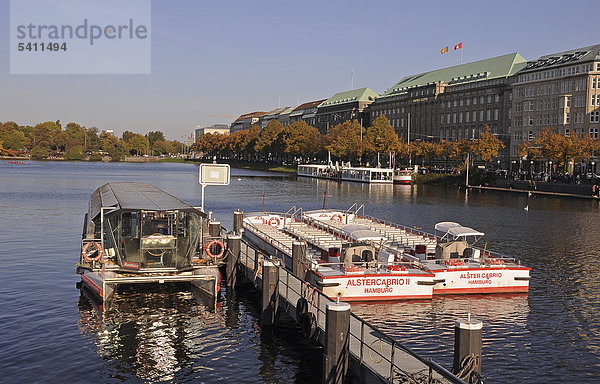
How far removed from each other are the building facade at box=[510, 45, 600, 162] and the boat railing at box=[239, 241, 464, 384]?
106 m

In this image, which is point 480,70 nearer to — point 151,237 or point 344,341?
point 151,237

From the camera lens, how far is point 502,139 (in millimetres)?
153875

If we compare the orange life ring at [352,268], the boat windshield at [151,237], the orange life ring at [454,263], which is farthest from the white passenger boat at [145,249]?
the orange life ring at [454,263]

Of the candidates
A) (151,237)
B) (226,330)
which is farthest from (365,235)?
(151,237)

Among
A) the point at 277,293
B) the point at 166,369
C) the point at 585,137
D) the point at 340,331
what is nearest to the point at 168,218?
the point at 277,293

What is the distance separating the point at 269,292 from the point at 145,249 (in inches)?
254

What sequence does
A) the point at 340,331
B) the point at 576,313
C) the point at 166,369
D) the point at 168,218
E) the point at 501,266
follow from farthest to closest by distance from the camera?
the point at 501,266
the point at 576,313
the point at 168,218
the point at 166,369
the point at 340,331

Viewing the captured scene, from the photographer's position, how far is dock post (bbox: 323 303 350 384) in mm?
17875

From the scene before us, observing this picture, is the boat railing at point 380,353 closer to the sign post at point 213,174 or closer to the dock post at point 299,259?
the dock post at point 299,259

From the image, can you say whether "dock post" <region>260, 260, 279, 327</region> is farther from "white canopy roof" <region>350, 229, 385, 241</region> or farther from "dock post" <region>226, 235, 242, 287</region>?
"white canopy roof" <region>350, 229, 385, 241</region>

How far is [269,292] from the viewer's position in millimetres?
25328

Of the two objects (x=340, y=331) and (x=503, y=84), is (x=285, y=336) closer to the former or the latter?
(x=340, y=331)

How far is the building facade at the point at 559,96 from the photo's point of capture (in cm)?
12156

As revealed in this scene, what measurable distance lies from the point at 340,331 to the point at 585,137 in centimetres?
10819
